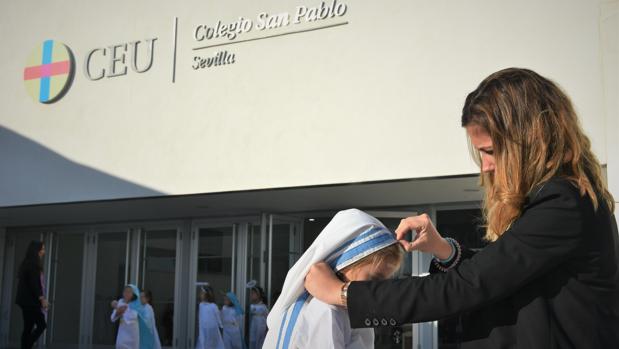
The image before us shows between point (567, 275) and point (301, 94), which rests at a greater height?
point (301, 94)

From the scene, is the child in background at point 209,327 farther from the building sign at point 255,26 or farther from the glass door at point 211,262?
the building sign at point 255,26

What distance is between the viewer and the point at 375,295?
1552mm

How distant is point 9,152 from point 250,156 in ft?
17.2

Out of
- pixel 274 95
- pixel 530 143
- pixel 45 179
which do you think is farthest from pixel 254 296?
pixel 530 143

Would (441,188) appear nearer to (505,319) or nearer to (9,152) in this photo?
(9,152)

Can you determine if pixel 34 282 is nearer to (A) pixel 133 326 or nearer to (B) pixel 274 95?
(A) pixel 133 326

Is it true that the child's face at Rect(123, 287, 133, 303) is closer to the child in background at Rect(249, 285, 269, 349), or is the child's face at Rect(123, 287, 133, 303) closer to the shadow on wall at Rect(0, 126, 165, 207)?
the shadow on wall at Rect(0, 126, 165, 207)

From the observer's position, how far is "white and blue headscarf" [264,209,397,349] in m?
2.09

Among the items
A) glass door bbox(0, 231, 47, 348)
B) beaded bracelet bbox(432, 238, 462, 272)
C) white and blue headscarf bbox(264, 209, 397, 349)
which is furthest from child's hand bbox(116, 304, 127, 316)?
beaded bracelet bbox(432, 238, 462, 272)

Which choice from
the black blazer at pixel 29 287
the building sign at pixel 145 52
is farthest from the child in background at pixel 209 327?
the building sign at pixel 145 52

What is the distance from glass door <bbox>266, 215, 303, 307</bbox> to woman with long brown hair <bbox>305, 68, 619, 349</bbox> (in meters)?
11.2

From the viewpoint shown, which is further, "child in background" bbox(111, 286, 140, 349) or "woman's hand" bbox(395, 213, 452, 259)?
"child in background" bbox(111, 286, 140, 349)

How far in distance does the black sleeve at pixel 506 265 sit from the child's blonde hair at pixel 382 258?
566 mm

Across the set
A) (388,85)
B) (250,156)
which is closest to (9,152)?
(250,156)
